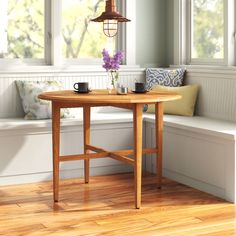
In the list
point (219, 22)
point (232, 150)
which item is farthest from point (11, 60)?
point (232, 150)

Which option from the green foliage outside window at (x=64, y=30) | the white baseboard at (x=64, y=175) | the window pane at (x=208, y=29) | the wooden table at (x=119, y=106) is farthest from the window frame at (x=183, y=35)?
Answer: the wooden table at (x=119, y=106)

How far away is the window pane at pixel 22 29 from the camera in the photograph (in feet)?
17.9

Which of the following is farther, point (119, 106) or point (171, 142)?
point (171, 142)

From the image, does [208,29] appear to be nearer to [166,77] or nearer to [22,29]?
[166,77]

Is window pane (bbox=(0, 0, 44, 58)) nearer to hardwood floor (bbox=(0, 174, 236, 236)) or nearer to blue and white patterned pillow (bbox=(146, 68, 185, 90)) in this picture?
blue and white patterned pillow (bbox=(146, 68, 185, 90))

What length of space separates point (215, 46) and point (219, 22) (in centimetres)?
24

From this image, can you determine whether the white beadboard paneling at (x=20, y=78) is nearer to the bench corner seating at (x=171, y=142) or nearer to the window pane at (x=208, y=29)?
the bench corner seating at (x=171, y=142)

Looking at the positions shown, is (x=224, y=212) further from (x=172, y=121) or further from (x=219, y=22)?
(x=219, y=22)

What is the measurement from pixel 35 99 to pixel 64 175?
75 cm

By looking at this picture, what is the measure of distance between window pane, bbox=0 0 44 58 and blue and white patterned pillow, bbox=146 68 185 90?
1155mm

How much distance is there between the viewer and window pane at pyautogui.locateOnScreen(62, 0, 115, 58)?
5.72 meters

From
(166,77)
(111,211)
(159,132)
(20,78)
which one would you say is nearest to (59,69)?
(20,78)

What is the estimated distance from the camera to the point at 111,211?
4070 millimetres

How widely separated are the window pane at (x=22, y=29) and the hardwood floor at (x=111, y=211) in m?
1.41
